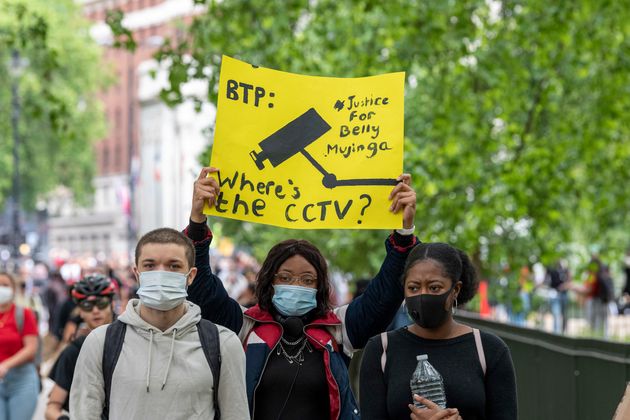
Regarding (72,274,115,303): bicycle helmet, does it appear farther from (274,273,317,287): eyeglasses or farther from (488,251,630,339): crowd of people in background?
(488,251,630,339): crowd of people in background

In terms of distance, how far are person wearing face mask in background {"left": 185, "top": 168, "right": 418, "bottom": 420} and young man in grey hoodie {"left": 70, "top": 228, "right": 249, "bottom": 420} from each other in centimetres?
64

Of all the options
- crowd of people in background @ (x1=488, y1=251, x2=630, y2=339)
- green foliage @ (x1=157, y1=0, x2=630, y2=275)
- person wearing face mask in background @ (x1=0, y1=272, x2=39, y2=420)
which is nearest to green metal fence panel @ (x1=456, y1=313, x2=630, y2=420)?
person wearing face mask in background @ (x1=0, y1=272, x2=39, y2=420)

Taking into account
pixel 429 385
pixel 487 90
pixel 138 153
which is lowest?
pixel 429 385

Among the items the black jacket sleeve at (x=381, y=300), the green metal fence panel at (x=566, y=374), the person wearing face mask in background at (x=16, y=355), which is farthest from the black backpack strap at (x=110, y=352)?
the person wearing face mask in background at (x=16, y=355)

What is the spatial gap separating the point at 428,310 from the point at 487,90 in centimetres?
1621

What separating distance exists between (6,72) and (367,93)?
59010 millimetres

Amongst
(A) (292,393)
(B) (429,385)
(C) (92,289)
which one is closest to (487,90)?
(C) (92,289)

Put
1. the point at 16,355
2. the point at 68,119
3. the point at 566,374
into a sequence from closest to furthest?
the point at 16,355 < the point at 566,374 < the point at 68,119

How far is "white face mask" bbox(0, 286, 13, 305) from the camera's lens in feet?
30.5

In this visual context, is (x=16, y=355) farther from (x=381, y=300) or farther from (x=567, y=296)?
(x=567, y=296)

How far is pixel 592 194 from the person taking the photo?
22.0 metres

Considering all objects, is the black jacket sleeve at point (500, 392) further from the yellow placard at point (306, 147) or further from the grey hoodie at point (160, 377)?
the yellow placard at point (306, 147)

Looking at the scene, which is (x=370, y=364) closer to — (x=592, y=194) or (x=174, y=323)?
(x=174, y=323)

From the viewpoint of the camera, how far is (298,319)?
5.78 m
